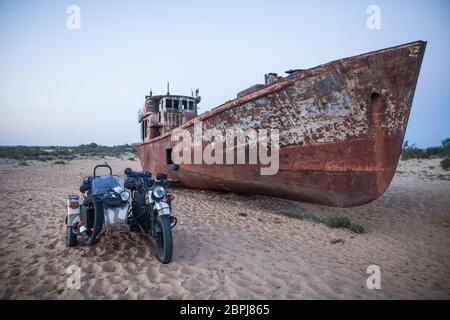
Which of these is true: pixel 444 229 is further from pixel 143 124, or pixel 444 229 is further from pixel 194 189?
pixel 143 124

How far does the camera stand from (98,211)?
324cm

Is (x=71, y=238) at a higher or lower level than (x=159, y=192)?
lower

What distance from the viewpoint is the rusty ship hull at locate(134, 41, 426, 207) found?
13.9ft

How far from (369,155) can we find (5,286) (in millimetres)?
4988

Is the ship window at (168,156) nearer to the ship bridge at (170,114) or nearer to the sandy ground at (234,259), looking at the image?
the ship bridge at (170,114)

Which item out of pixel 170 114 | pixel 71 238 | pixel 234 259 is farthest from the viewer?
pixel 170 114

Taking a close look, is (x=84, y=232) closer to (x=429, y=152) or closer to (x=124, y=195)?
(x=124, y=195)

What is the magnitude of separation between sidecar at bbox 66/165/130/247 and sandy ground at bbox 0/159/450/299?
0.88ft

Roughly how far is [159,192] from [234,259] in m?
1.26

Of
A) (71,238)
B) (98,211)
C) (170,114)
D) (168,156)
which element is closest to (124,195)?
(98,211)

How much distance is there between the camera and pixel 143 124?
40.2ft

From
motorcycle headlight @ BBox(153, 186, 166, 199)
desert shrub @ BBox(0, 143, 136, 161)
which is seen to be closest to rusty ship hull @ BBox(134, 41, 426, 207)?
motorcycle headlight @ BBox(153, 186, 166, 199)

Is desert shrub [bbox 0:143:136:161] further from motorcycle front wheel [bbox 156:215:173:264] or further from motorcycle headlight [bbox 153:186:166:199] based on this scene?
motorcycle front wheel [bbox 156:215:173:264]
